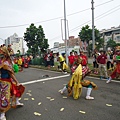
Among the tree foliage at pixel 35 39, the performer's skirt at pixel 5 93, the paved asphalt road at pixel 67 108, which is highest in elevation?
the tree foliage at pixel 35 39

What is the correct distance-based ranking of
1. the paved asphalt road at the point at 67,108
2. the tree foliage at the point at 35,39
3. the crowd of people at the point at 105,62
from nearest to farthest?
the paved asphalt road at the point at 67,108 → the crowd of people at the point at 105,62 → the tree foliage at the point at 35,39

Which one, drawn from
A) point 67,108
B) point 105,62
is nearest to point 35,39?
point 105,62

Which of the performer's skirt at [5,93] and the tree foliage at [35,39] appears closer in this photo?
the performer's skirt at [5,93]

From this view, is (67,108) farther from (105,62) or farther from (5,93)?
(105,62)

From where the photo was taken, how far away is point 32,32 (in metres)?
28.2

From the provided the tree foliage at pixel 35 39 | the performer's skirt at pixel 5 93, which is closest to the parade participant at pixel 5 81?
the performer's skirt at pixel 5 93

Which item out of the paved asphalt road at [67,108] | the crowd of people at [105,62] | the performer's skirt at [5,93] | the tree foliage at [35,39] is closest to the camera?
the performer's skirt at [5,93]

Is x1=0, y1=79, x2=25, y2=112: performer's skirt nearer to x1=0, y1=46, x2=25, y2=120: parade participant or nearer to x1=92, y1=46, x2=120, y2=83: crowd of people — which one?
x1=0, y1=46, x2=25, y2=120: parade participant

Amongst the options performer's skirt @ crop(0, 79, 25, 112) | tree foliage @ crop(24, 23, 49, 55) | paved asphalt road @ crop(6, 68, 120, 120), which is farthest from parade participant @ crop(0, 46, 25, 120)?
tree foliage @ crop(24, 23, 49, 55)

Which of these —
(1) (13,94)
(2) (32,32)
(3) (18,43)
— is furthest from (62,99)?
(3) (18,43)

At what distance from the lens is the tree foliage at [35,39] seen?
92.9 ft

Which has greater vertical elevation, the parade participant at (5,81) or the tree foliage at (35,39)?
the tree foliage at (35,39)

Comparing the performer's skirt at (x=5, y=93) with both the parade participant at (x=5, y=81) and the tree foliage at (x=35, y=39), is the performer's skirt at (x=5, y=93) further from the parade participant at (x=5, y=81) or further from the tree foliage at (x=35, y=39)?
the tree foliage at (x=35, y=39)

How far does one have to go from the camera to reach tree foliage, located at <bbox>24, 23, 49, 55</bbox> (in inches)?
1115
